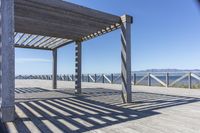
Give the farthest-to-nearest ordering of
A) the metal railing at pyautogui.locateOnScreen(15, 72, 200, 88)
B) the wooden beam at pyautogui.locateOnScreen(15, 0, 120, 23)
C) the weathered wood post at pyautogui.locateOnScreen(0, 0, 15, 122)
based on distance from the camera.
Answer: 1. the metal railing at pyautogui.locateOnScreen(15, 72, 200, 88)
2. the wooden beam at pyautogui.locateOnScreen(15, 0, 120, 23)
3. the weathered wood post at pyautogui.locateOnScreen(0, 0, 15, 122)

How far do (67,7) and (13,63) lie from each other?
2339 millimetres

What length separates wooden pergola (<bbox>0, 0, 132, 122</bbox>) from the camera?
14.8ft

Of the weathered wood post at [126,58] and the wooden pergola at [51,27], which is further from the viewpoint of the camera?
the weathered wood post at [126,58]

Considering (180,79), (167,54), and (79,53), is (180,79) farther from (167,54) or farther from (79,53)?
(167,54)

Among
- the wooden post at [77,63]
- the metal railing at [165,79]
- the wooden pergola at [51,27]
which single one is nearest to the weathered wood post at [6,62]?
the wooden pergola at [51,27]

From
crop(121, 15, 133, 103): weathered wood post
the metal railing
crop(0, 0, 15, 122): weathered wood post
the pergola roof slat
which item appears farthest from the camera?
the metal railing

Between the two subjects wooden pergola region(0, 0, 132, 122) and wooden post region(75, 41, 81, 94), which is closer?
wooden pergola region(0, 0, 132, 122)

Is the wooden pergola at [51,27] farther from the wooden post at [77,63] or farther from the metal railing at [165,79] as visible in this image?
the metal railing at [165,79]

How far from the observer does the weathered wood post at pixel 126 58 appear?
272 inches

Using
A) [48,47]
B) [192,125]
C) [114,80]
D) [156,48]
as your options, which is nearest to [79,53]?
[48,47]

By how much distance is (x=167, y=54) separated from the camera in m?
51.2

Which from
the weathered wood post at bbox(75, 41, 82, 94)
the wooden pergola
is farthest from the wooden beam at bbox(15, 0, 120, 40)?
the weathered wood post at bbox(75, 41, 82, 94)

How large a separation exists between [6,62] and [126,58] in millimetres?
3774

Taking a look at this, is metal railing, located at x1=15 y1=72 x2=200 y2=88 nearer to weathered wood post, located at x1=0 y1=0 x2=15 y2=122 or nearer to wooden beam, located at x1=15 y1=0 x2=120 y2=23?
wooden beam, located at x1=15 y1=0 x2=120 y2=23
